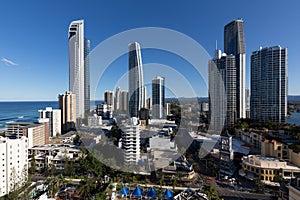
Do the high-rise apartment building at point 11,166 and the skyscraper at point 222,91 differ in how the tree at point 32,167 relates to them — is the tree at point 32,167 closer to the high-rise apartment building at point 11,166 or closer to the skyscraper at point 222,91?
the high-rise apartment building at point 11,166

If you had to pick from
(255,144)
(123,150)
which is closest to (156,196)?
(123,150)

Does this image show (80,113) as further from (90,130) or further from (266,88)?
(266,88)

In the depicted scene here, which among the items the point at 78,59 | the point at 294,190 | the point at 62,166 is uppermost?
the point at 78,59

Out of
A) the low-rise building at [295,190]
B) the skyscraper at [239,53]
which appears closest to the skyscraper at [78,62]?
the skyscraper at [239,53]

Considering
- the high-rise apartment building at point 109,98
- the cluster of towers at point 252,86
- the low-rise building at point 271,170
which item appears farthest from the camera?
the high-rise apartment building at point 109,98

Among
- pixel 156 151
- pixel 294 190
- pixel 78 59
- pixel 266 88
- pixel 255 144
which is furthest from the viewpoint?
pixel 78 59
